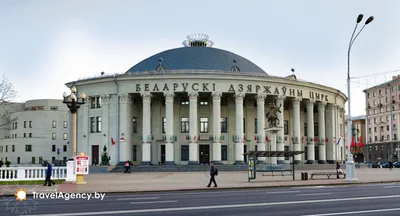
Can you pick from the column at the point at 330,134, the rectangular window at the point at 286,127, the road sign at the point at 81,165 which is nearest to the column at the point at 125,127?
the rectangular window at the point at 286,127

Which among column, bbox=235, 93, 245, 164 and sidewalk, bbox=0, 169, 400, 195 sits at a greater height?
column, bbox=235, 93, 245, 164

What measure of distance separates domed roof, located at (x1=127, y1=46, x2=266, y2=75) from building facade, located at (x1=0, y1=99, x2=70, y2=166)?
4367 cm

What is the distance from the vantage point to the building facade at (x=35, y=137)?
110 metres

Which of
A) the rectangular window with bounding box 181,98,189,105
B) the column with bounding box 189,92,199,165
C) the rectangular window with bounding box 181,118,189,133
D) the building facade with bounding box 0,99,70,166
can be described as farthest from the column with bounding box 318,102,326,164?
the building facade with bounding box 0,99,70,166

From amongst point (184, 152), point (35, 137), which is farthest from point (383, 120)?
point (35, 137)

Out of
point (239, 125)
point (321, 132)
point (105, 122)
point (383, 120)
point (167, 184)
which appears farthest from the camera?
point (383, 120)

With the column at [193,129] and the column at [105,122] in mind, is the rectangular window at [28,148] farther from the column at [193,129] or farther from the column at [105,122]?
the column at [193,129]

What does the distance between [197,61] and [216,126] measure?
1197cm

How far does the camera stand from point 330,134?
78.1 m

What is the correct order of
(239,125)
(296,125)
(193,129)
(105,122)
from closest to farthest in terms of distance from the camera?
(193,129), (239,125), (105,122), (296,125)

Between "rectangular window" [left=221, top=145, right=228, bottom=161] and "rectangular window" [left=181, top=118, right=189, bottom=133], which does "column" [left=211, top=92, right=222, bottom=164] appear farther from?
"rectangular window" [left=181, top=118, right=189, bottom=133]

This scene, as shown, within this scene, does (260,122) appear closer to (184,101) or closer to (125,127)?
(184,101)

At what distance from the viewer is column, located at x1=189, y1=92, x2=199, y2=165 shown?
62.8m

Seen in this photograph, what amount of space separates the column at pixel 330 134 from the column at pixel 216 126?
22.5 metres
